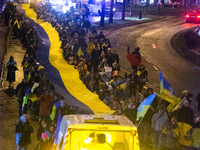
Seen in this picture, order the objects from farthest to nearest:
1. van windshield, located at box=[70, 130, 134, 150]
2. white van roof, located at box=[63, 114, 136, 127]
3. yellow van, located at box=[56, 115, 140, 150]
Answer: van windshield, located at box=[70, 130, 134, 150] → white van roof, located at box=[63, 114, 136, 127] → yellow van, located at box=[56, 115, 140, 150]

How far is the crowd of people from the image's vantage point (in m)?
10.4

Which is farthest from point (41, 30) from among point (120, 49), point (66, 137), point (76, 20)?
point (66, 137)

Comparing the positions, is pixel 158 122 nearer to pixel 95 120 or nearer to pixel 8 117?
pixel 95 120

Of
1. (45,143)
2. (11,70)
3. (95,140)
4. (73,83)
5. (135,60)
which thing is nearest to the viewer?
(95,140)

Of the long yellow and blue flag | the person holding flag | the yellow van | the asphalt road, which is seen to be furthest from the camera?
the asphalt road

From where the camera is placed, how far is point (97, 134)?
7469 mm

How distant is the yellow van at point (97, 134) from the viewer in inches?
276

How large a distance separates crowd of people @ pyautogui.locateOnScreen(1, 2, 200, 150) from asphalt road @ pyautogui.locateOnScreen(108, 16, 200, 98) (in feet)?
10.8

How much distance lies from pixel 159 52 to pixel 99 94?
45.3 feet

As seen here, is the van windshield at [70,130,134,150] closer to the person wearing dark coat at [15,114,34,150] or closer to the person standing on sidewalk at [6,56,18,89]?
the person wearing dark coat at [15,114,34,150]

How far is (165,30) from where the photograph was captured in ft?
121

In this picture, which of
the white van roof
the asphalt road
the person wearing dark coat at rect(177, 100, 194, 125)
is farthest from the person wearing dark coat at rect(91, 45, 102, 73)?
the white van roof

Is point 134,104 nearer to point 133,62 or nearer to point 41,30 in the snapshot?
point 133,62

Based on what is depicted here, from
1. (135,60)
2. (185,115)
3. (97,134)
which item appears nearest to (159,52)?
(135,60)
